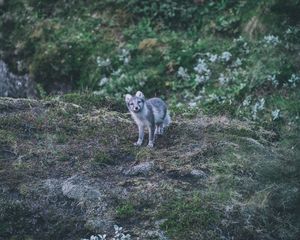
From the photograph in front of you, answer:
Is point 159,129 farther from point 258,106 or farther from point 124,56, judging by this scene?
point 124,56

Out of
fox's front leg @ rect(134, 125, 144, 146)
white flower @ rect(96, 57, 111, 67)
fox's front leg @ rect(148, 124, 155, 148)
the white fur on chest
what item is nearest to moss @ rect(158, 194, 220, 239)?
fox's front leg @ rect(148, 124, 155, 148)

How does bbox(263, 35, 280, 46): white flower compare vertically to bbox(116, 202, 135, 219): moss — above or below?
above

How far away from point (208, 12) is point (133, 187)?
8323 mm

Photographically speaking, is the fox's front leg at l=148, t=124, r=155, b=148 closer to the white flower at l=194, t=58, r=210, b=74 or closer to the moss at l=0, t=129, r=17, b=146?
the moss at l=0, t=129, r=17, b=146

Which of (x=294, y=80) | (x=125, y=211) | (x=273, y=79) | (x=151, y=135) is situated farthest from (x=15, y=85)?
(x=125, y=211)

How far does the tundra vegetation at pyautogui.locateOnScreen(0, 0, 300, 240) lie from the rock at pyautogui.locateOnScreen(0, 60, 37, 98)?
6.8 inches

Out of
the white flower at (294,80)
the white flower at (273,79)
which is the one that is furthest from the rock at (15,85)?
the white flower at (294,80)

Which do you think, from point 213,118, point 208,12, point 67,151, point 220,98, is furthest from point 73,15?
point 67,151

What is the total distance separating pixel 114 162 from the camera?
9.05m

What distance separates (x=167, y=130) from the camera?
1018 cm

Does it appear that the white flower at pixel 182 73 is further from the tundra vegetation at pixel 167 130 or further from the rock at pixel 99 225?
the rock at pixel 99 225

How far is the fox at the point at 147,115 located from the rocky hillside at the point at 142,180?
0.17 m

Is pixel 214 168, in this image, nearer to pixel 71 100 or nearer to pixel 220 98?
pixel 71 100

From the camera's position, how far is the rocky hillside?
7.61 meters
